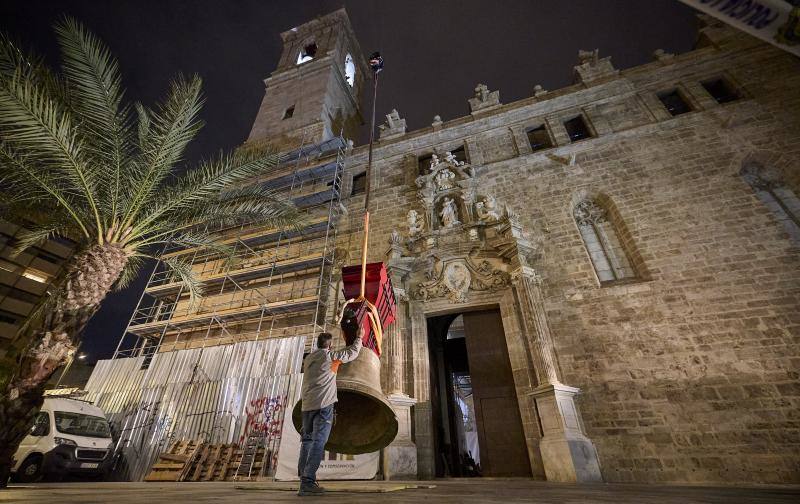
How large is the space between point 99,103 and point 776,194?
14801 millimetres

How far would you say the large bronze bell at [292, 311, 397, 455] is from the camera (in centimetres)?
228

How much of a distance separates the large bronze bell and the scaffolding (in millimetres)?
6479

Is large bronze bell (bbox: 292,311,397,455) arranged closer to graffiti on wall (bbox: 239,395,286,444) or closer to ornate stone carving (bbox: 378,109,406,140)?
graffiti on wall (bbox: 239,395,286,444)

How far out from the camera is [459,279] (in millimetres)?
8641

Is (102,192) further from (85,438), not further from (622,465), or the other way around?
(622,465)

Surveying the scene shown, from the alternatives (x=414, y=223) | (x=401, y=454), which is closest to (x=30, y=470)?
(x=401, y=454)

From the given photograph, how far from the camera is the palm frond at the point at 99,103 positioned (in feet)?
17.2

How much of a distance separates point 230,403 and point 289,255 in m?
5.22

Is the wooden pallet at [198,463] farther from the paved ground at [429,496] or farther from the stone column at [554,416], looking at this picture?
the stone column at [554,416]

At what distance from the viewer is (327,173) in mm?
13578

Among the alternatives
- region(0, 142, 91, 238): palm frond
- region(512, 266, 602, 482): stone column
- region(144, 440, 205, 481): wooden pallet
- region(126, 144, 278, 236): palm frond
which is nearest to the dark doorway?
region(512, 266, 602, 482): stone column

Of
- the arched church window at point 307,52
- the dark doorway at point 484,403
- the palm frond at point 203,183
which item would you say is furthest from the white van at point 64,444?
the arched church window at point 307,52

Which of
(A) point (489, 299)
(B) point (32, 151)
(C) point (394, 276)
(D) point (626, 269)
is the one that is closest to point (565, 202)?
(D) point (626, 269)

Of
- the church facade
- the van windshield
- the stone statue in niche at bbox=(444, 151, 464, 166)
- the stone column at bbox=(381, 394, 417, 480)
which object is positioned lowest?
the stone column at bbox=(381, 394, 417, 480)
